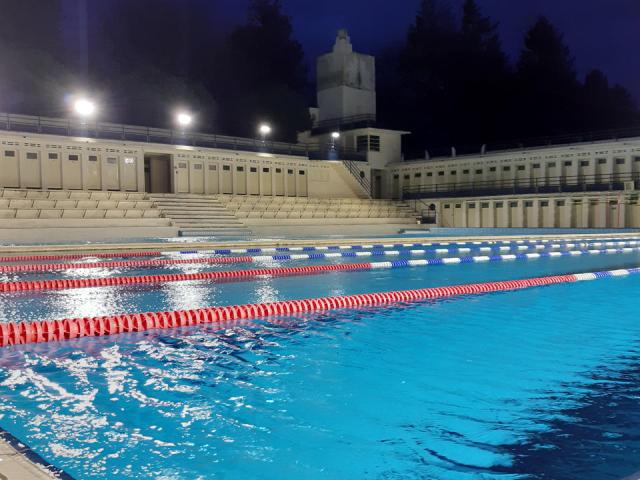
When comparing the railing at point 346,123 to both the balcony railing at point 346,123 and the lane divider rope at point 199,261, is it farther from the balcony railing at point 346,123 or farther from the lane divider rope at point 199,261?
the lane divider rope at point 199,261

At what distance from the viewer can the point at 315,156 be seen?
107 ft

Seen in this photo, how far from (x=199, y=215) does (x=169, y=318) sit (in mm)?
18657

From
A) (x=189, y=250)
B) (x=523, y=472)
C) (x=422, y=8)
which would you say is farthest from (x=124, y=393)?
(x=422, y=8)

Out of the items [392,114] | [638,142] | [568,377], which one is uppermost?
[392,114]

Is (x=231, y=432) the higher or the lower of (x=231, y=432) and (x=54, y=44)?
the lower

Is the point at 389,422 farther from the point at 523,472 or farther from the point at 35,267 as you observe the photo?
the point at 35,267

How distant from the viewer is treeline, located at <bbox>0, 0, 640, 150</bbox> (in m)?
38.2

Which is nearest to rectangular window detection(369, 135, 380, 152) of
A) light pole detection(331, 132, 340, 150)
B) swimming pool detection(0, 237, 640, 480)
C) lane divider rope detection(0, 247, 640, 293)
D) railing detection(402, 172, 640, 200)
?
light pole detection(331, 132, 340, 150)

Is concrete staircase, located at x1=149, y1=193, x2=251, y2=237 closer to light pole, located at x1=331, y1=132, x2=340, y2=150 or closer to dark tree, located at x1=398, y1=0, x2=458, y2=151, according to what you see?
light pole, located at x1=331, y1=132, x2=340, y2=150

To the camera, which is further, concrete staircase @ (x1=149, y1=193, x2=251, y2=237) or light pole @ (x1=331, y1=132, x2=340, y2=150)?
light pole @ (x1=331, y1=132, x2=340, y2=150)

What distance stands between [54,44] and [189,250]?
33423 mm

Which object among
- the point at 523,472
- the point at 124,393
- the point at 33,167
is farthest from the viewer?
the point at 33,167

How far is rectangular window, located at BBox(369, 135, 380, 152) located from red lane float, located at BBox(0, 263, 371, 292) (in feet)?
→ 82.3

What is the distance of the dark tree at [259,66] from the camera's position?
46562 mm
